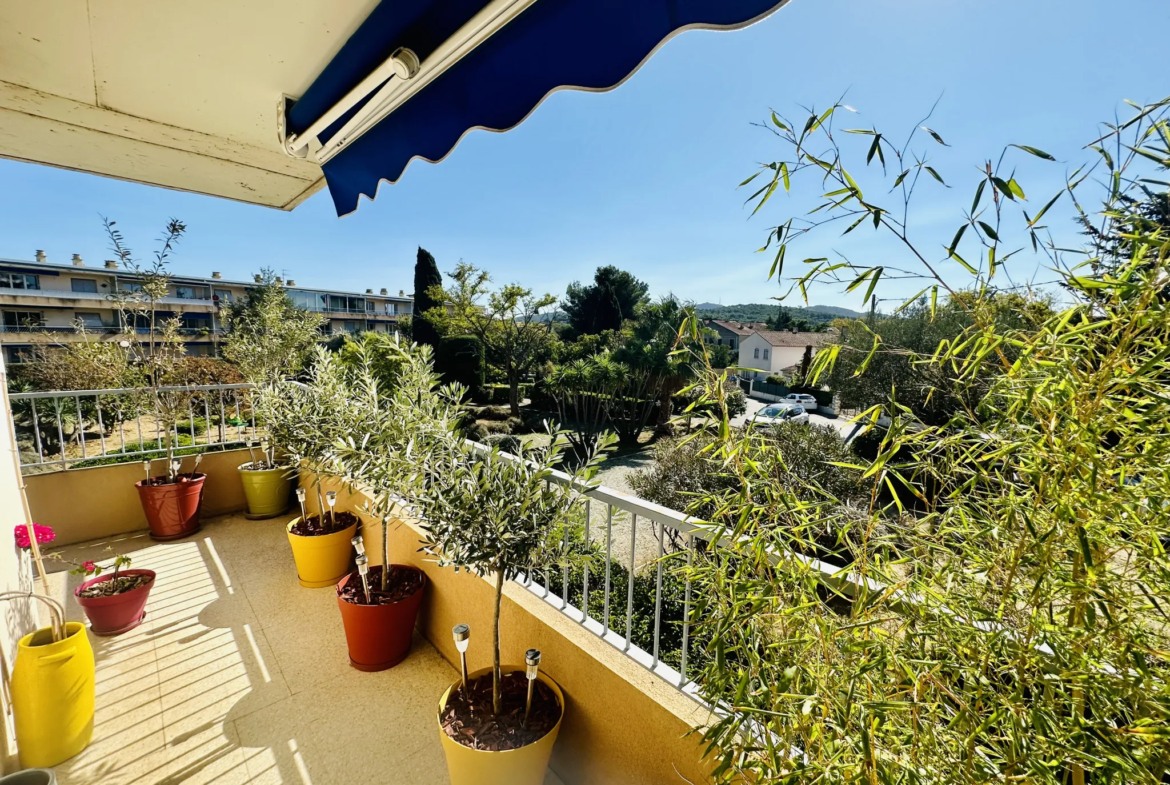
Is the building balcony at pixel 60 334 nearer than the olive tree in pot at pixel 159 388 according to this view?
No

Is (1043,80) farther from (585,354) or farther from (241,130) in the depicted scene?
(585,354)

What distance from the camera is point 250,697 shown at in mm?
2180

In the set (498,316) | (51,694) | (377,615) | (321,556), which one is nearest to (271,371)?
(321,556)

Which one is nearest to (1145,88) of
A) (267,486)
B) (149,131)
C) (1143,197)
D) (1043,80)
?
(1143,197)

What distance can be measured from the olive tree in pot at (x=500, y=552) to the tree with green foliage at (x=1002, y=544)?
82 centimetres

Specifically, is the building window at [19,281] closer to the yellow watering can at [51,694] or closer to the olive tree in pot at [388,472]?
the yellow watering can at [51,694]

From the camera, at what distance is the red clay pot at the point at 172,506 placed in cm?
362

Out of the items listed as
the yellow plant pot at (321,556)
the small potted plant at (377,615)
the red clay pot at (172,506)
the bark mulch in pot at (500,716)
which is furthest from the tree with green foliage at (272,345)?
the bark mulch in pot at (500,716)

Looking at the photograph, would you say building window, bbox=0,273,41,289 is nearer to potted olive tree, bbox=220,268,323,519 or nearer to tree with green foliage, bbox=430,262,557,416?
potted olive tree, bbox=220,268,323,519

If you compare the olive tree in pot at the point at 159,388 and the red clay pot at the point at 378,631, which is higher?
the olive tree in pot at the point at 159,388

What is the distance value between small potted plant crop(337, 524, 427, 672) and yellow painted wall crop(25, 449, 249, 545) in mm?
2866

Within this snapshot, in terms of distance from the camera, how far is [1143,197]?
2.13 feet

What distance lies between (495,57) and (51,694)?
2.79 meters

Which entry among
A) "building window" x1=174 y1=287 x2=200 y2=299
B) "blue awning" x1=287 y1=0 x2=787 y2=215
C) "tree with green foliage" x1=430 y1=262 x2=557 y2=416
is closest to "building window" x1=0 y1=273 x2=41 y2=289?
"building window" x1=174 y1=287 x2=200 y2=299
